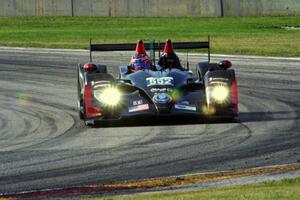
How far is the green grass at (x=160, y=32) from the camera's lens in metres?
36.3

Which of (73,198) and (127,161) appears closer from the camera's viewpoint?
(73,198)

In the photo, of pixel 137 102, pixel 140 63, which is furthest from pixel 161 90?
pixel 140 63

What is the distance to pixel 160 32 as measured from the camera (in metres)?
42.8

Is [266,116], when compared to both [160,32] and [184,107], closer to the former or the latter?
[184,107]

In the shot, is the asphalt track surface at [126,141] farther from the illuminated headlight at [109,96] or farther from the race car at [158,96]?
the illuminated headlight at [109,96]

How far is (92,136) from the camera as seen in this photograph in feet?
54.8

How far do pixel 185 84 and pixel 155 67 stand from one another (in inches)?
58.2

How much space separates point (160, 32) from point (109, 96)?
25.1 metres

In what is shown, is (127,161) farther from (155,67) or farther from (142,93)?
(155,67)

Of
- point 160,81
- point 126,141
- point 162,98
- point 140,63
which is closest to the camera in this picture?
point 126,141

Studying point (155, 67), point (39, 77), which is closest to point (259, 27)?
point (39, 77)

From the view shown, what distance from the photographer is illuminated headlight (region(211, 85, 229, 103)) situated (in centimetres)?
1790

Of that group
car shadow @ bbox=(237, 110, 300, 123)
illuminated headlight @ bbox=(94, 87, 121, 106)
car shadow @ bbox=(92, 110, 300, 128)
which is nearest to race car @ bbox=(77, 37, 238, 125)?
illuminated headlight @ bbox=(94, 87, 121, 106)

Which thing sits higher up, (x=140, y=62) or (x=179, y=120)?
(x=140, y=62)
